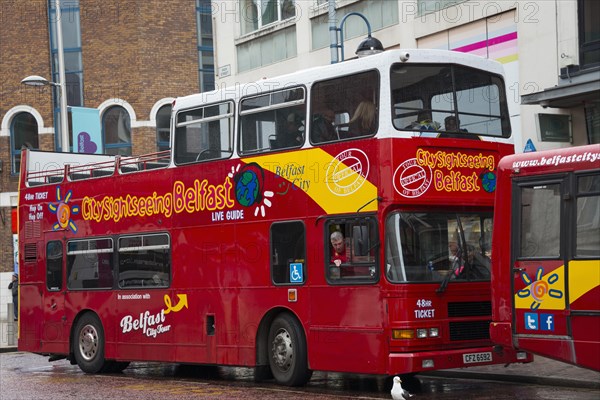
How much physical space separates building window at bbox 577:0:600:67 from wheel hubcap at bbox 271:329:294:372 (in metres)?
7.53

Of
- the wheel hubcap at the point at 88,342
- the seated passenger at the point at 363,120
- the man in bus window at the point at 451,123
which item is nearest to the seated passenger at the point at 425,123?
the man in bus window at the point at 451,123

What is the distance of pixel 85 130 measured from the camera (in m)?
32.3

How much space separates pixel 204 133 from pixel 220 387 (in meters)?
3.90

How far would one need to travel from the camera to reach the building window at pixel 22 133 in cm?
4109

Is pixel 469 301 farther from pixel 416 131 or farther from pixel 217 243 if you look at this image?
pixel 217 243

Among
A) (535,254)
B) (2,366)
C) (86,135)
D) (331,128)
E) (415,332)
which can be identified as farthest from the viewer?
(86,135)

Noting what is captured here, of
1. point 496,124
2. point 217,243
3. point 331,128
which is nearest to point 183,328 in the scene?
point 217,243

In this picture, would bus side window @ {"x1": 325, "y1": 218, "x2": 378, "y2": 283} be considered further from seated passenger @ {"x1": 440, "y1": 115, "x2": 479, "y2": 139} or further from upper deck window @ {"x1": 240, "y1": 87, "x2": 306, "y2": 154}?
seated passenger @ {"x1": 440, "y1": 115, "x2": 479, "y2": 139}

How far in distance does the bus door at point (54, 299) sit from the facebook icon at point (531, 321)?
1039 centimetres

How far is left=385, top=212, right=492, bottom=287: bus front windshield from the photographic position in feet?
44.3

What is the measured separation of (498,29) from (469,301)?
844 centimetres

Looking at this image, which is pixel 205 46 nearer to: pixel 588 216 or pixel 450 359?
pixel 450 359

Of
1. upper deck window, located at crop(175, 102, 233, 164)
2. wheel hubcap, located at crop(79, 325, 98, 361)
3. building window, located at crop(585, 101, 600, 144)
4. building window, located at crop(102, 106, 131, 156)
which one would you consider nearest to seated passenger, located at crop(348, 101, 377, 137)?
upper deck window, located at crop(175, 102, 233, 164)

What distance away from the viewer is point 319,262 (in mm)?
14477
